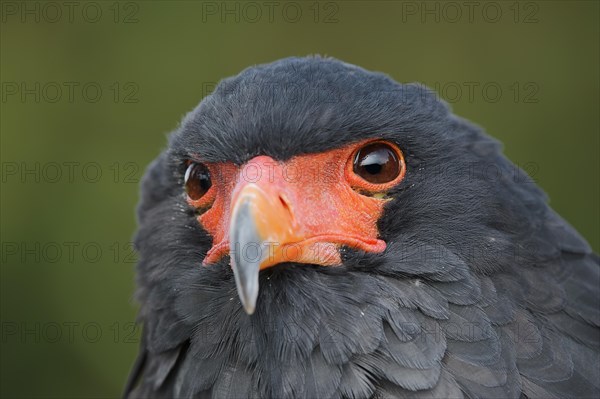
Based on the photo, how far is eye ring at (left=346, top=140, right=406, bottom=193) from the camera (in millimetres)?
3148

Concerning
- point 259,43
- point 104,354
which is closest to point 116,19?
point 259,43

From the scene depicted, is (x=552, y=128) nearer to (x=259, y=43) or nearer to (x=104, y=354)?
(x=259, y=43)

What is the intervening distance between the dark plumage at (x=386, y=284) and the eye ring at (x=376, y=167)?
38mm

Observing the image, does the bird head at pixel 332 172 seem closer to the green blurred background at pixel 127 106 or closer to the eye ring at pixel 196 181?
the eye ring at pixel 196 181

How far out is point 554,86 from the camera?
6492 millimetres

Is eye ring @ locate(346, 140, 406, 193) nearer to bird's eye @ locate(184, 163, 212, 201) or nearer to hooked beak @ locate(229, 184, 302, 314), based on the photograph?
hooked beak @ locate(229, 184, 302, 314)

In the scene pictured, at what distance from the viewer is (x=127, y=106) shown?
6469 millimetres

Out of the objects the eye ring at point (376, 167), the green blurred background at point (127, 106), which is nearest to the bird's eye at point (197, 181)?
the eye ring at point (376, 167)

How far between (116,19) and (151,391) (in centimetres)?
377

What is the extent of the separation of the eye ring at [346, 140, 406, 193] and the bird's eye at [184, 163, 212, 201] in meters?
0.60

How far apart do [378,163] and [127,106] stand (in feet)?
12.3

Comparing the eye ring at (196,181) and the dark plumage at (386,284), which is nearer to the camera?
the dark plumage at (386,284)

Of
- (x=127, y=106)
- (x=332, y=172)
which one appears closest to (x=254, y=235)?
(x=332, y=172)

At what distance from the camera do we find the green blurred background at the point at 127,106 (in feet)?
20.7
